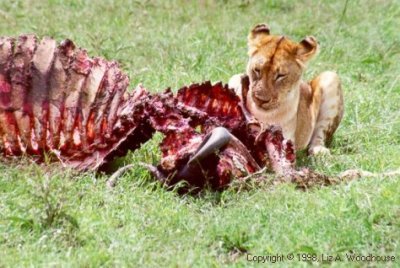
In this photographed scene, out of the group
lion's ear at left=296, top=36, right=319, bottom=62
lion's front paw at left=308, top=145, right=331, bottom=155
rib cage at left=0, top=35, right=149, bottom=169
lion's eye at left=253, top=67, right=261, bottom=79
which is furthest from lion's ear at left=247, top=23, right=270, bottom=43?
rib cage at left=0, top=35, right=149, bottom=169

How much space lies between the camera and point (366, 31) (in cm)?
1157

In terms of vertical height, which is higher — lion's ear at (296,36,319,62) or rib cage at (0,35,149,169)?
lion's ear at (296,36,319,62)

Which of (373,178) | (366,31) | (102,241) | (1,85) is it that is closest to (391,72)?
(366,31)

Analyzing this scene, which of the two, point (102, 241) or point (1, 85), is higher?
point (1, 85)

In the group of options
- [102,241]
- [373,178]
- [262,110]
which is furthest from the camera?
[262,110]

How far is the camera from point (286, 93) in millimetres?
7781

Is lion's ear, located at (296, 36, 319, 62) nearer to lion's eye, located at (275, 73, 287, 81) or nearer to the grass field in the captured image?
lion's eye, located at (275, 73, 287, 81)

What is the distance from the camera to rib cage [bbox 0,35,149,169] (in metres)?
6.92

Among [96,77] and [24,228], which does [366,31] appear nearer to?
[96,77]

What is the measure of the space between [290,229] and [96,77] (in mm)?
1924

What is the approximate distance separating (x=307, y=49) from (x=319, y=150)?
74 cm

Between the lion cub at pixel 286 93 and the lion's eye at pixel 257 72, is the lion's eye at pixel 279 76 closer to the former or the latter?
the lion cub at pixel 286 93

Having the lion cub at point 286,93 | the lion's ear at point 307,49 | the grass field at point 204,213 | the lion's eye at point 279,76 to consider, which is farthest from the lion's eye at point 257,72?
the grass field at point 204,213

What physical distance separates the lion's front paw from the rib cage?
1.48 m
